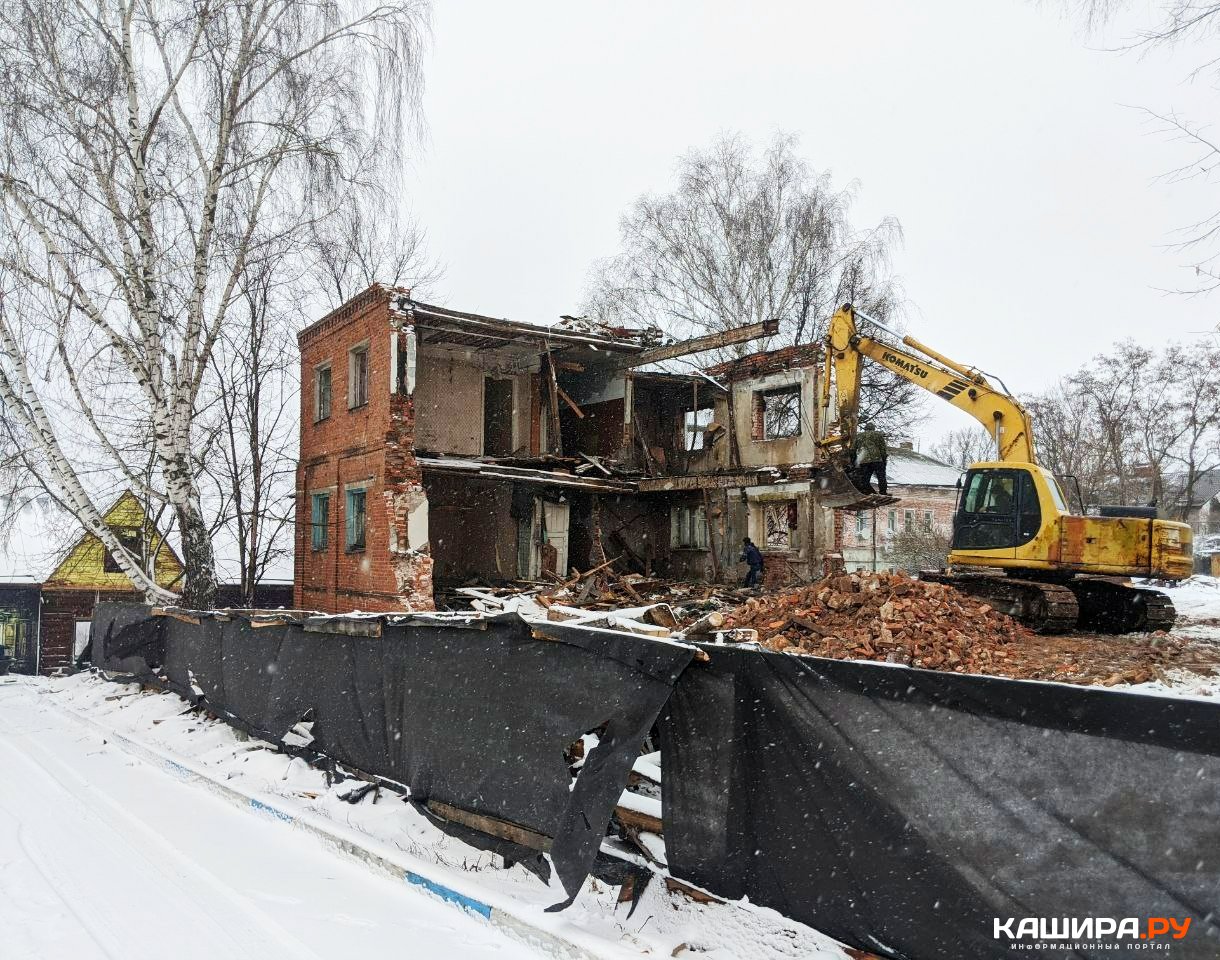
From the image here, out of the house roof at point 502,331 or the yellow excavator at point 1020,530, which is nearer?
the yellow excavator at point 1020,530

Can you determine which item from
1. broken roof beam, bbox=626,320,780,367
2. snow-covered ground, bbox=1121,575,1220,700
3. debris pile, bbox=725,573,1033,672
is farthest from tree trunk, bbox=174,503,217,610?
snow-covered ground, bbox=1121,575,1220,700

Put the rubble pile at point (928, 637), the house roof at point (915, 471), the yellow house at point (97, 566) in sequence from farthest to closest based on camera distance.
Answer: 1. the house roof at point (915, 471)
2. the yellow house at point (97, 566)
3. the rubble pile at point (928, 637)

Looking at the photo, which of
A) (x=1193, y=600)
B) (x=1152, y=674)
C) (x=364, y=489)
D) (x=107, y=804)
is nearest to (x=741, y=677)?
(x=107, y=804)

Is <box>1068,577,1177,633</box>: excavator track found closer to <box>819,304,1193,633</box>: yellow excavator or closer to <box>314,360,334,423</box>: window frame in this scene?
<box>819,304,1193,633</box>: yellow excavator

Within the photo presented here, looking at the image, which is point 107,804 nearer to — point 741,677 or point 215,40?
point 741,677

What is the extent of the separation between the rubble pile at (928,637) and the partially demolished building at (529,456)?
20.3 ft

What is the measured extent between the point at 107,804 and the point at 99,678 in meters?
8.48

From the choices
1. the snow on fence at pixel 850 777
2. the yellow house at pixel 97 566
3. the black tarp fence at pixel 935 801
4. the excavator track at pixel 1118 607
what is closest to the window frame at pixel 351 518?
the yellow house at pixel 97 566

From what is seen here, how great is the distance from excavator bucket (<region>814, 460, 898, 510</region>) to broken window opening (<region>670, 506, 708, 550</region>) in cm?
668

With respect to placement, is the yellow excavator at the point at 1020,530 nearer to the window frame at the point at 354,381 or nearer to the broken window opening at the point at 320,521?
the window frame at the point at 354,381

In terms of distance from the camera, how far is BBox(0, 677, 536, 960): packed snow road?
186 inches

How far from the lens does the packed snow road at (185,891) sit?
4.71 meters

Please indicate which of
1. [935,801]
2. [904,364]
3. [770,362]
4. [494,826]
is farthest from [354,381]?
[935,801]

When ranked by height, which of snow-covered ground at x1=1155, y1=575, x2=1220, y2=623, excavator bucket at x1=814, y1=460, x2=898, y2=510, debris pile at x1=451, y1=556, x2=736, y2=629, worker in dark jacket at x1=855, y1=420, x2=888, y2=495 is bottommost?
snow-covered ground at x1=1155, y1=575, x2=1220, y2=623
